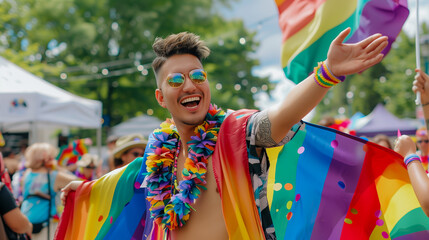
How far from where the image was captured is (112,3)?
18.4 meters

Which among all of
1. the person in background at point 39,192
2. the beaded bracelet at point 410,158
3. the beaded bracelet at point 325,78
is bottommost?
the person in background at point 39,192

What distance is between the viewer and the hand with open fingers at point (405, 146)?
2242 millimetres

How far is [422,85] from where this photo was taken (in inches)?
96.2

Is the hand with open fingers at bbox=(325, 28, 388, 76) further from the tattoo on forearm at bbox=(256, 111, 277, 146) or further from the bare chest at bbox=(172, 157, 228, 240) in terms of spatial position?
the bare chest at bbox=(172, 157, 228, 240)

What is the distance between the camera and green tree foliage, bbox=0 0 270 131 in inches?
690

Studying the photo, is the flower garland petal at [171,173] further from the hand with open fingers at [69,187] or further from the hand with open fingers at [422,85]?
the hand with open fingers at [422,85]

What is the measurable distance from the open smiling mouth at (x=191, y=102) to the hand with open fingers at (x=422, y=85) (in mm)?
1310

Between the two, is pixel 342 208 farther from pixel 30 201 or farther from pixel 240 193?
pixel 30 201

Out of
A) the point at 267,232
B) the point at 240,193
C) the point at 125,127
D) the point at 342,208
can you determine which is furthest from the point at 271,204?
the point at 125,127

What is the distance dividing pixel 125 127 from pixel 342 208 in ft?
44.1

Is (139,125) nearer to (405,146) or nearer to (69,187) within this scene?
(69,187)

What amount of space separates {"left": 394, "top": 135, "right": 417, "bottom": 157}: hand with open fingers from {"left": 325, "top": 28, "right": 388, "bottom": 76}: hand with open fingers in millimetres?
988

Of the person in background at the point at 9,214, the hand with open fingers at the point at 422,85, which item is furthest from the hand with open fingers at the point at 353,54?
the person in background at the point at 9,214

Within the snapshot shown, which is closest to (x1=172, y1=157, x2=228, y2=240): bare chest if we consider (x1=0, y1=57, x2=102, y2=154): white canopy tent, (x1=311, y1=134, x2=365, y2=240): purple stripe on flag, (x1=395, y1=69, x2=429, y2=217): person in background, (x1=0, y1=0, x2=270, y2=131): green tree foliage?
(x1=311, y1=134, x2=365, y2=240): purple stripe on flag
